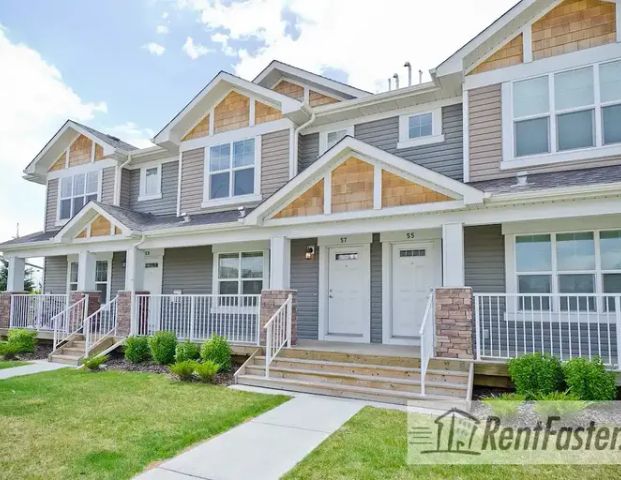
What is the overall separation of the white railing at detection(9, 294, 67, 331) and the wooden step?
7.76 metres

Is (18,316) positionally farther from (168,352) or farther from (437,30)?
(437,30)

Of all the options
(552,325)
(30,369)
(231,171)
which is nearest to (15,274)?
(30,369)

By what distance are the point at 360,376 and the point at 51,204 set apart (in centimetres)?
1293

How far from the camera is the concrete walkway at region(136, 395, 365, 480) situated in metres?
4.16

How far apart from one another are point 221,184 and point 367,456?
344 inches

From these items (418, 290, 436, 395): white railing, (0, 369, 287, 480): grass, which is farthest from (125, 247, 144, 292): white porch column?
(418, 290, 436, 395): white railing

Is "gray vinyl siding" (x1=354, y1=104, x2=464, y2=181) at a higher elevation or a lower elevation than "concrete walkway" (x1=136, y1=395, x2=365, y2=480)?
higher

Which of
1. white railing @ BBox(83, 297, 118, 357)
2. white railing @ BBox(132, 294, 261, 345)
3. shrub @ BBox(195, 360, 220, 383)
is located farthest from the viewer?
white railing @ BBox(132, 294, 261, 345)

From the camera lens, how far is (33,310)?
1262 cm

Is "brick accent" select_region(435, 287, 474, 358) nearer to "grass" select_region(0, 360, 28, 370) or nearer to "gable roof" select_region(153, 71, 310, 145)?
"gable roof" select_region(153, 71, 310, 145)

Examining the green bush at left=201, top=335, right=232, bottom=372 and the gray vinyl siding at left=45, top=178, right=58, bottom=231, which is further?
the gray vinyl siding at left=45, top=178, right=58, bottom=231

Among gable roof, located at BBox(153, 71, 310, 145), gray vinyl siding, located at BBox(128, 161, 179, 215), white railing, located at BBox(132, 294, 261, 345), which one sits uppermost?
gable roof, located at BBox(153, 71, 310, 145)

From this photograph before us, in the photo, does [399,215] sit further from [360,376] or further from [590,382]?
[590,382]

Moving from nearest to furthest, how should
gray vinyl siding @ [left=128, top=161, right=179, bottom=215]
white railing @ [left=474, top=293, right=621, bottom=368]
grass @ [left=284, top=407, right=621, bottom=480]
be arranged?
grass @ [left=284, top=407, right=621, bottom=480] < white railing @ [left=474, top=293, right=621, bottom=368] < gray vinyl siding @ [left=128, top=161, right=179, bottom=215]
